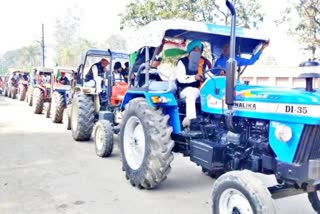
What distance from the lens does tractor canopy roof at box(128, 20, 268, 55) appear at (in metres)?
4.50

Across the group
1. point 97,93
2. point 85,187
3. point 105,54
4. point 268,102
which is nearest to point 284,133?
point 268,102

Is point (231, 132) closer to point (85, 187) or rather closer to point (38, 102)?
point (85, 187)

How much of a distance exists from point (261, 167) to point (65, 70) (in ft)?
34.3

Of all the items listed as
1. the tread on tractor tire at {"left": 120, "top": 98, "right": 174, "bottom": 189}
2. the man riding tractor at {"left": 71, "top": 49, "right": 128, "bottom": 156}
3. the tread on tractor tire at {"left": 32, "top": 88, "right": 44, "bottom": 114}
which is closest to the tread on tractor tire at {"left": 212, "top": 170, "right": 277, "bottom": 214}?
the tread on tractor tire at {"left": 120, "top": 98, "right": 174, "bottom": 189}

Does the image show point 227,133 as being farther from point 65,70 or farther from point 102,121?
point 65,70

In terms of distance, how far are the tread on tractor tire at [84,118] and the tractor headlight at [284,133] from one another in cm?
502

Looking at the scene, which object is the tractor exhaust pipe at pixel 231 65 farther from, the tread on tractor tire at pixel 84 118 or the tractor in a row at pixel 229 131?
the tread on tractor tire at pixel 84 118

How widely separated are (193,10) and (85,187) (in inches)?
358

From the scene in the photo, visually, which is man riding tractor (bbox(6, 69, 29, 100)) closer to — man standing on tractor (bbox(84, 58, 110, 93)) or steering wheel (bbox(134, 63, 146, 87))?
man standing on tractor (bbox(84, 58, 110, 93))

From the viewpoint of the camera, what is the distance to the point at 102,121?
22.7 feet

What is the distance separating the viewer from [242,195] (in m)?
3.24

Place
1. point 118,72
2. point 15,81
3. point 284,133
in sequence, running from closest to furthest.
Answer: point 284,133, point 118,72, point 15,81

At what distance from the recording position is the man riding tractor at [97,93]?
770 cm

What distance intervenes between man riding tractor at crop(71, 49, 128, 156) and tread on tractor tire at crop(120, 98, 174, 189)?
75.1 inches
